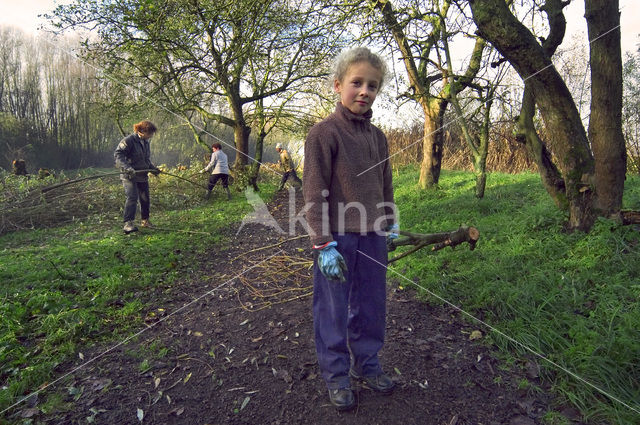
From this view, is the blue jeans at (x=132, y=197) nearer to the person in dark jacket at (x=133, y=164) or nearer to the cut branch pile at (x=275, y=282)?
the person in dark jacket at (x=133, y=164)

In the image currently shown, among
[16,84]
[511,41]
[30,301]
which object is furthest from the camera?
[16,84]

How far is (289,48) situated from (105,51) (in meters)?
4.91

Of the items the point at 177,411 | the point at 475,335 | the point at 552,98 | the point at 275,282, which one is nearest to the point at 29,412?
Answer: the point at 177,411

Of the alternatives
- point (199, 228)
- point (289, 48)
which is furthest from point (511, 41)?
point (289, 48)

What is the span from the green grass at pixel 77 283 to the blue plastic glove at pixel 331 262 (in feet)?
6.63

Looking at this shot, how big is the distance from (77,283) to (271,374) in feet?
8.75

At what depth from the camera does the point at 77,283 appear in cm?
385

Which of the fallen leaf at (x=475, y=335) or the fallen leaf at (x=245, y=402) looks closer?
the fallen leaf at (x=245, y=402)

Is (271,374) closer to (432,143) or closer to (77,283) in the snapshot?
(77,283)

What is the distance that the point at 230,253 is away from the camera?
543cm

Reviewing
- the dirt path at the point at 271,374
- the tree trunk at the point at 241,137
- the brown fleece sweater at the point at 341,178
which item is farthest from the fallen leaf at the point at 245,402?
the tree trunk at the point at 241,137

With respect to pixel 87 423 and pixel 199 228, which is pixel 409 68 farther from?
pixel 87 423

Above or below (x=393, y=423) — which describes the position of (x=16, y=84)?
above

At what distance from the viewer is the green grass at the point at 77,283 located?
2.65 meters
